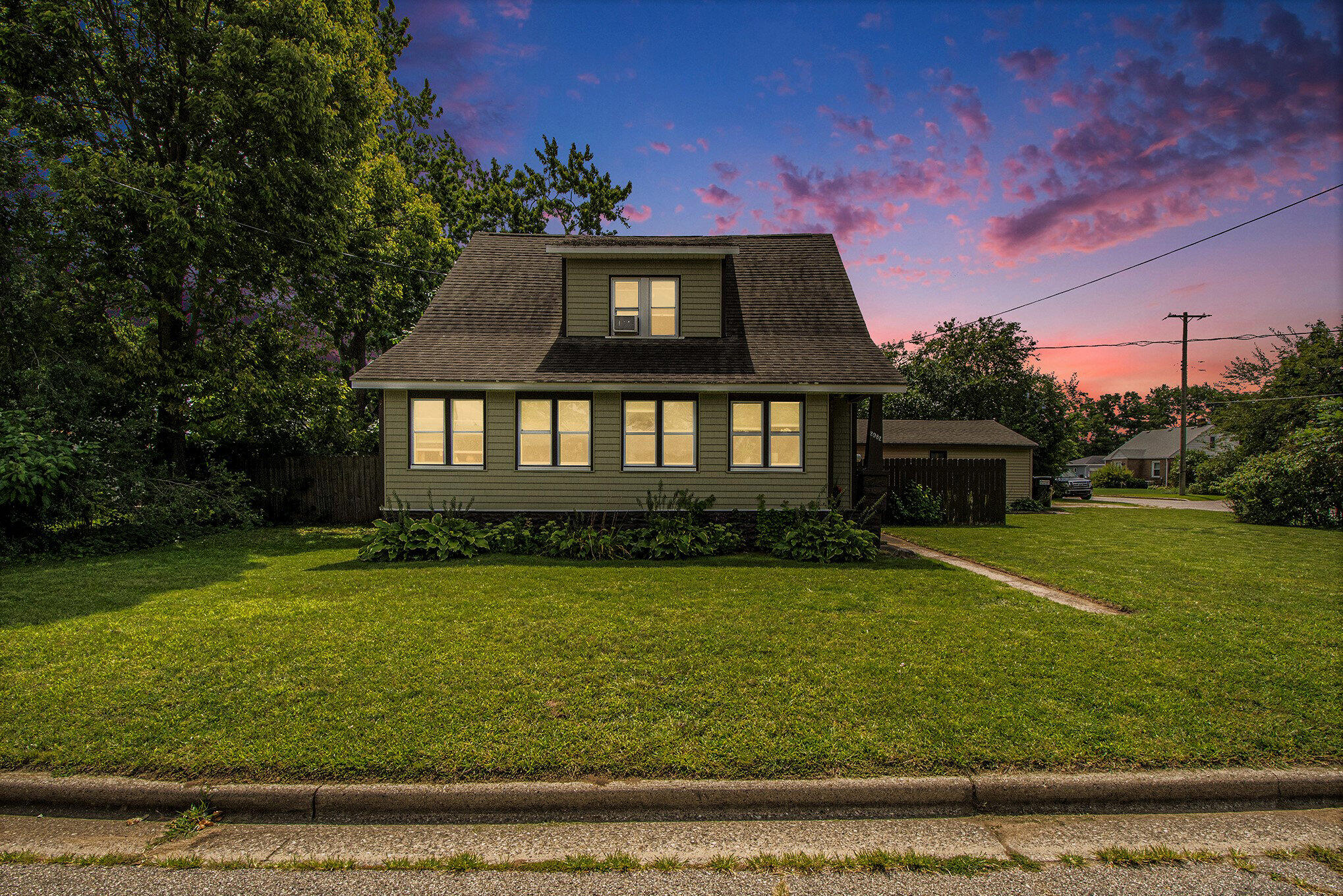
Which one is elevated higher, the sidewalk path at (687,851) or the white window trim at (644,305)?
the white window trim at (644,305)

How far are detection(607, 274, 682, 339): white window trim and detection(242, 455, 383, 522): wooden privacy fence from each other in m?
8.37

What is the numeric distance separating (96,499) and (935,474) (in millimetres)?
21522

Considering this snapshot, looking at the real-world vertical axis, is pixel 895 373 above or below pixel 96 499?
above

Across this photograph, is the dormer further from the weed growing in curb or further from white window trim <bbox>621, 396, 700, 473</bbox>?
the weed growing in curb

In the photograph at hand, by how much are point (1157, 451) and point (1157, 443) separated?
2.02 metres

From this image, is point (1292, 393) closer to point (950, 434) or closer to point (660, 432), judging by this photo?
Result: point (950, 434)

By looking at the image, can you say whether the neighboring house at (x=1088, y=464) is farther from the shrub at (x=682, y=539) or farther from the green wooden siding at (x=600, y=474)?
the shrub at (x=682, y=539)

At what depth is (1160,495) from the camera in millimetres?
38500

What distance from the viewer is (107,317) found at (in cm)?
1377

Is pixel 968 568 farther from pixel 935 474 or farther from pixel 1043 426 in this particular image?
pixel 1043 426

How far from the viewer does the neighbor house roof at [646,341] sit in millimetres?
12055

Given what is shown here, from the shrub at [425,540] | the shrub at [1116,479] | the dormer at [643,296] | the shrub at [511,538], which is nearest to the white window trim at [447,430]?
the shrub at [425,540]

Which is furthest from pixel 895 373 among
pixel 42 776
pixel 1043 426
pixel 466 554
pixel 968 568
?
pixel 1043 426

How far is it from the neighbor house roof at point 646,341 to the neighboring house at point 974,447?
11.5 metres
